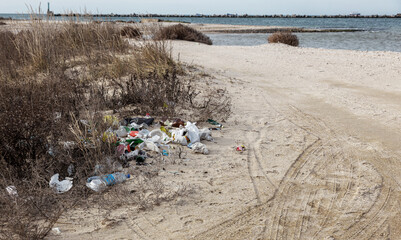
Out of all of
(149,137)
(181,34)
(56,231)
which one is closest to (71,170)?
(56,231)

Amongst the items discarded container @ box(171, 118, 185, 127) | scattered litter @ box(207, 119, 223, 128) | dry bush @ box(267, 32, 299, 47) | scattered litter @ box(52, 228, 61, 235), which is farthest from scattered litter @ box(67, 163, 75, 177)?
dry bush @ box(267, 32, 299, 47)

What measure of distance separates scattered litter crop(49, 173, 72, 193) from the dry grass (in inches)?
2.2

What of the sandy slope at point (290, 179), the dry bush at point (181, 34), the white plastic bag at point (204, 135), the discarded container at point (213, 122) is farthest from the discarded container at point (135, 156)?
the dry bush at point (181, 34)

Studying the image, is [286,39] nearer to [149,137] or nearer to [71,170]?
[149,137]

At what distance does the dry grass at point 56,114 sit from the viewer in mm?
3152

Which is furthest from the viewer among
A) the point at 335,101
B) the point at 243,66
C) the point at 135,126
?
the point at 243,66

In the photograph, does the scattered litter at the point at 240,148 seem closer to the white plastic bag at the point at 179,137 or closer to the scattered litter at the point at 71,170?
the white plastic bag at the point at 179,137

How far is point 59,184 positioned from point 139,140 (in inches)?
47.8

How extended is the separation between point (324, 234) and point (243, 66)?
9.28 meters

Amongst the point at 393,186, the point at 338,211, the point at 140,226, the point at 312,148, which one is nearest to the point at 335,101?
the point at 312,148

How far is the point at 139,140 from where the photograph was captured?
14.7 ft

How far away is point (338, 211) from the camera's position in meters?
3.21

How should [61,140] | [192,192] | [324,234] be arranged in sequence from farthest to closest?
[61,140] → [192,192] → [324,234]

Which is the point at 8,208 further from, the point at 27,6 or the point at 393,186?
the point at 27,6
